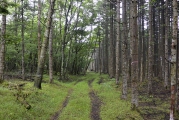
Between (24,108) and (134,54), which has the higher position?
(134,54)

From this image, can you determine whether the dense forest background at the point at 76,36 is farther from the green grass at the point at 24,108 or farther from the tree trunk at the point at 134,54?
the tree trunk at the point at 134,54

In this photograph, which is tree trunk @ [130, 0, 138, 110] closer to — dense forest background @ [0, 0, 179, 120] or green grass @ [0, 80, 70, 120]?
green grass @ [0, 80, 70, 120]

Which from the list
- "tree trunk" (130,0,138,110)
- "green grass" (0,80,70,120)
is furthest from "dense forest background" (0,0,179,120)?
"tree trunk" (130,0,138,110)

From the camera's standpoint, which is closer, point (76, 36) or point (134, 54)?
point (134, 54)

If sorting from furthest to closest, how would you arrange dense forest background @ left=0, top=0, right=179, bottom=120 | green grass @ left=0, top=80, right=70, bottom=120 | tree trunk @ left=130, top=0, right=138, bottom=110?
dense forest background @ left=0, top=0, right=179, bottom=120 < tree trunk @ left=130, top=0, right=138, bottom=110 < green grass @ left=0, top=80, right=70, bottom=120

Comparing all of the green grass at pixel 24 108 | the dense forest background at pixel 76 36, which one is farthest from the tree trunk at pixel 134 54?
the dense forest background at pixel 76 36

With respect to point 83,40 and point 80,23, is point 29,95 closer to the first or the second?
point 80,23

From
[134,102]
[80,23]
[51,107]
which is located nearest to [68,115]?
[51,107]

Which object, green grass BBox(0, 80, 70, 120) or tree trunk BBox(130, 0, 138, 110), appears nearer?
A: green grass BBox(0, 80, 70, 120)

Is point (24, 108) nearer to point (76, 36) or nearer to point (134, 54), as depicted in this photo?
point (134, 54)

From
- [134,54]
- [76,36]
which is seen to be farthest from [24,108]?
[76,36]

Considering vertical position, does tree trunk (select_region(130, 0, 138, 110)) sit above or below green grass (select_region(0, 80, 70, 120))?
above

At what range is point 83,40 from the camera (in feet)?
122

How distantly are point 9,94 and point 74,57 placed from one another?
87.0 ft
